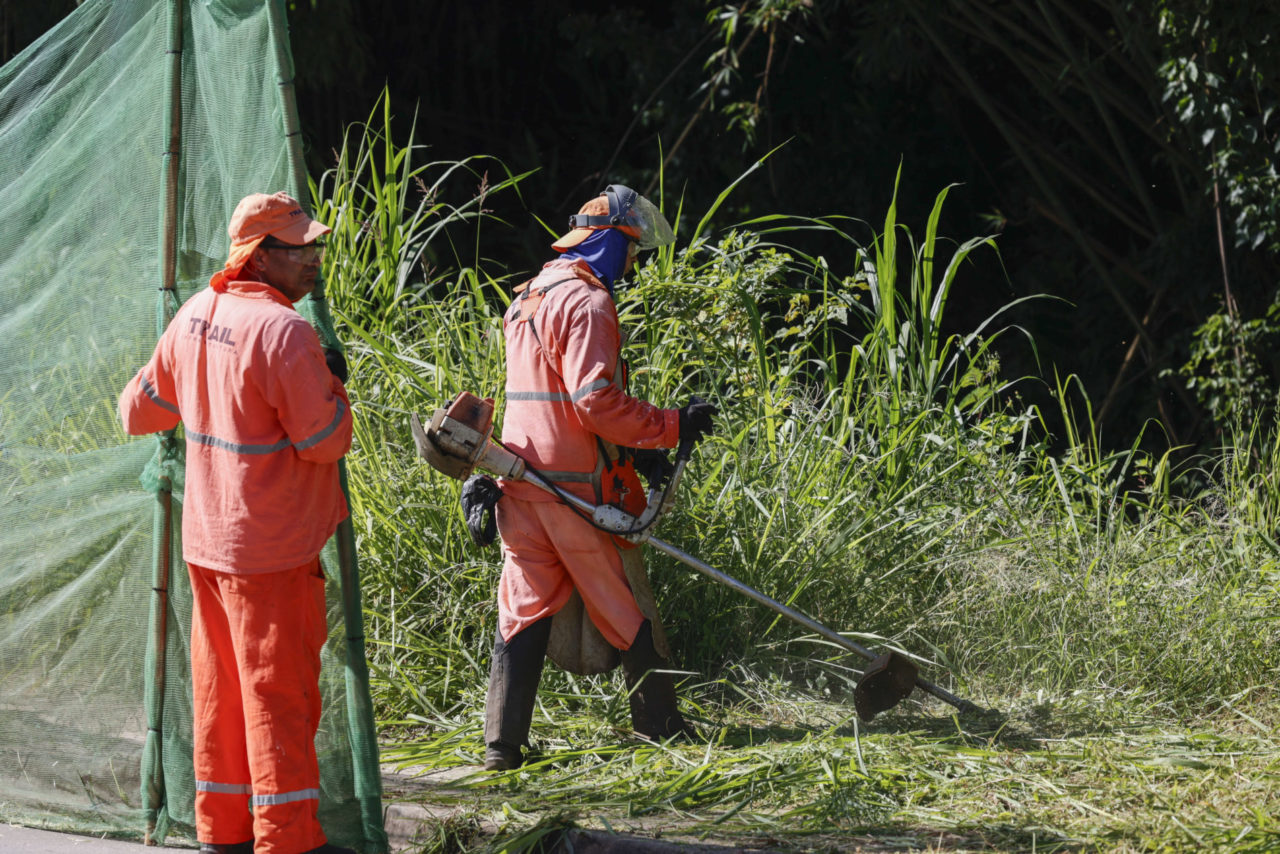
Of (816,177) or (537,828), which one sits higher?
Answer: (816,177)

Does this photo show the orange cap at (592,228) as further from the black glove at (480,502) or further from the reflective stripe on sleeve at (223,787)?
the reflective stripe on sleeve at (223,787)

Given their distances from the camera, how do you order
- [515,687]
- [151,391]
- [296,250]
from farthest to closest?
[515,687], [151,391], [296,250]

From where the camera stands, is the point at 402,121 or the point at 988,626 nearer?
the point at 988,626

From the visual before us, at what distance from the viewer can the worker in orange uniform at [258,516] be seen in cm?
321

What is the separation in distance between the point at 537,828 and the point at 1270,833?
68.1 inches

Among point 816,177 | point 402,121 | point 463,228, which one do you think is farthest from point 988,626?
point 402,121

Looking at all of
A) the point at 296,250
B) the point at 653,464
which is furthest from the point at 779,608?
the point at 296,250

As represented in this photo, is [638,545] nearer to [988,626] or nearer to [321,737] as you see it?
[321,737]

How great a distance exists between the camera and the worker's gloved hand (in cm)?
411

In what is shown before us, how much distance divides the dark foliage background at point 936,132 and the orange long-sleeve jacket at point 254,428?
4568mm

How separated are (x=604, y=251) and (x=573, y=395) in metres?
0.51

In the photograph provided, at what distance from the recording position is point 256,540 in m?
3.21

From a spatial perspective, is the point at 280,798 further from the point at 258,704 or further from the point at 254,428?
the point at 254,428

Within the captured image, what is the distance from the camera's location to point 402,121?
402 inches
